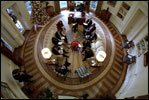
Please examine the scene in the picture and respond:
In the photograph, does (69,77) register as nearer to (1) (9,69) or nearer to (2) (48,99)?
(2) (48,99)

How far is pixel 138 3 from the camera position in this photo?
→ 5258mm

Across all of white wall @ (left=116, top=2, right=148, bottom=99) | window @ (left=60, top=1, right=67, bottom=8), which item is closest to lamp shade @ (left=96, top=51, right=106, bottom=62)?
white wall @ (left=116, top=2, right=148, bottom=99)

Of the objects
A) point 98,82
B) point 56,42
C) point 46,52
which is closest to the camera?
point 46,52

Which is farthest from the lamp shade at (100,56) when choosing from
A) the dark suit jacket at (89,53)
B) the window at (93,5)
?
the window at (93,5)

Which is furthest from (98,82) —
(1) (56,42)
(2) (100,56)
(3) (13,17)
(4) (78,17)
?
(3) (13,17)

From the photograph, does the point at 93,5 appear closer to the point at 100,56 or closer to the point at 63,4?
the point at 63,4

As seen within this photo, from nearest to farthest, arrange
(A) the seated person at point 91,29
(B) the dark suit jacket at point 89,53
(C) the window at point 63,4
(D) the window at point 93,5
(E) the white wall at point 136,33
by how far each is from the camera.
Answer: (E) the white wall at point 136,33
(B) the dark suit jacket at point 89,53
(A) the seated person at point 91,29
(D) the window at point 93,5
(C) the window at point 63,4

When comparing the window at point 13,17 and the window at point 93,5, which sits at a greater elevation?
the window at point 93,5

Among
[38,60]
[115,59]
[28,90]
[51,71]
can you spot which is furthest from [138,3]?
[28,90]

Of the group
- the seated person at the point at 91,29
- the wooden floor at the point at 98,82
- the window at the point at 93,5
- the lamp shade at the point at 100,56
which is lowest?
the wooden floor at the point at 98,82

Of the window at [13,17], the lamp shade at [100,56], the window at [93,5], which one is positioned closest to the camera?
the lamp shade at [100,56]

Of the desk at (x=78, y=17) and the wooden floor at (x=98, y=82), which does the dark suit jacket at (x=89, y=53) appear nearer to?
the wooden floor at (x=98, y=82)

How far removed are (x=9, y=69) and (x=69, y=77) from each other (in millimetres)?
3145

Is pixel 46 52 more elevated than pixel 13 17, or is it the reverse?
pixel 13 17
